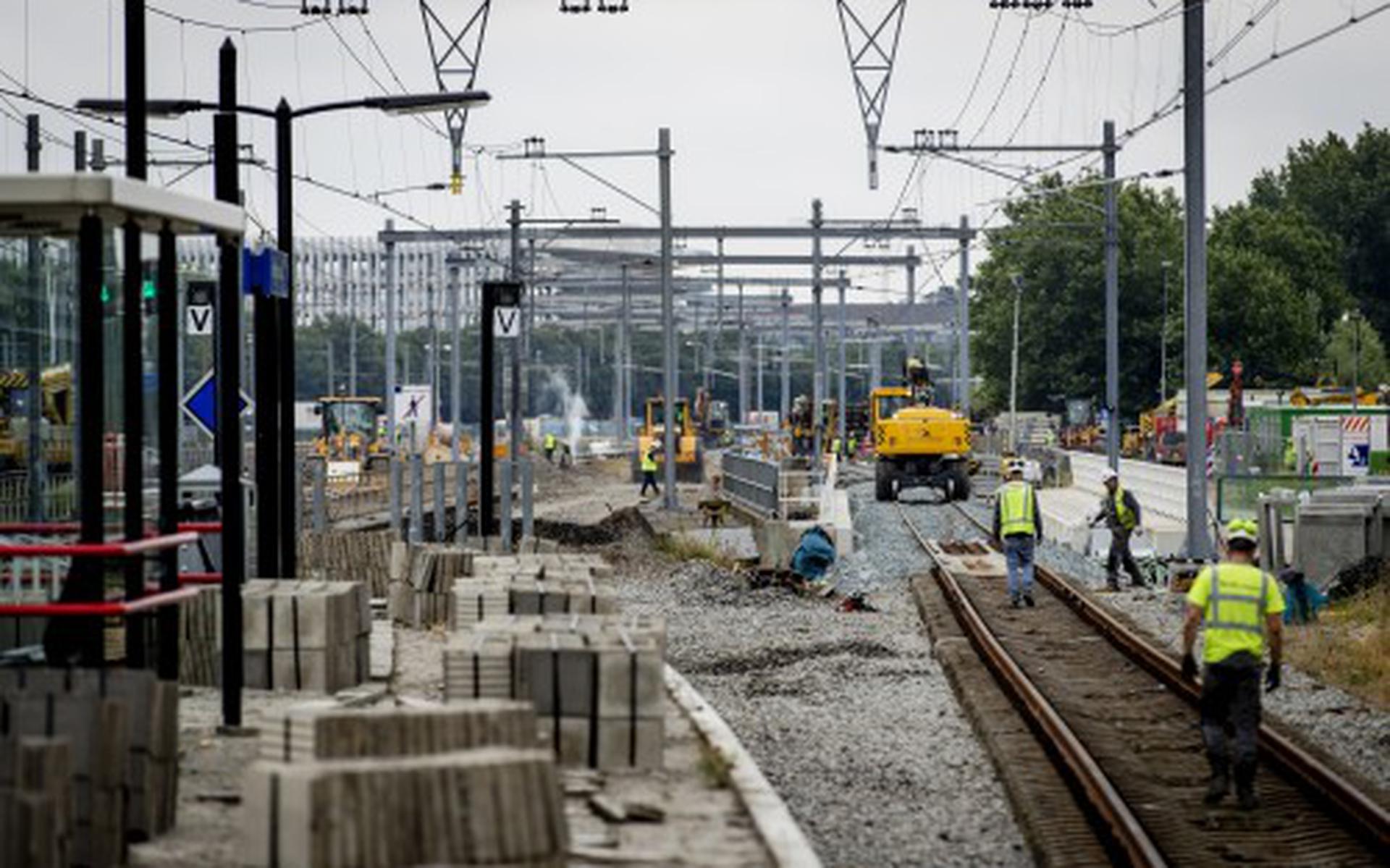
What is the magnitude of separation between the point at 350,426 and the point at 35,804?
96682 mm

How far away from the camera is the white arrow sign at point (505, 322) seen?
32.4 m

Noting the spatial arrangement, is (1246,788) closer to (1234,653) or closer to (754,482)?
(1234,653)

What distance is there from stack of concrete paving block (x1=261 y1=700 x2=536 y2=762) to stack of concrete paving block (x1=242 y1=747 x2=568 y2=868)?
121 cm

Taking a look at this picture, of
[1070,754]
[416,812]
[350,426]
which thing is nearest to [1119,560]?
[1070,754]

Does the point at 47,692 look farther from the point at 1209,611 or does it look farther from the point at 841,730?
the point at 841,730

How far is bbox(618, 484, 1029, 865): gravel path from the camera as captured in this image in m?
15.3

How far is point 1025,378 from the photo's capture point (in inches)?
4808

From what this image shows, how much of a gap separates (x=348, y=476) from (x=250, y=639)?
51630 mm

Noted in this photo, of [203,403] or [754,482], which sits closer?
[203,403]

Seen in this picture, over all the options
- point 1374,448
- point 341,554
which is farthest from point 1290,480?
point 1374,448

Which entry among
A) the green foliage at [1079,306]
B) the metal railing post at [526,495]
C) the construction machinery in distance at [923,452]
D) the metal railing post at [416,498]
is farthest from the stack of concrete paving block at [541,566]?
the green foliage at [1079,306]

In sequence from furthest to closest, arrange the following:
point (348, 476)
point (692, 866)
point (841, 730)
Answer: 1. point (348, 476)
2. point (841, 730)
3. point (692, 866)

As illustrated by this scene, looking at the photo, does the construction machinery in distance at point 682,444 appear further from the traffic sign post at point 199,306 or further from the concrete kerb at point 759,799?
the concrete kerb at point 759,799

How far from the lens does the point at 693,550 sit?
42.2 m
